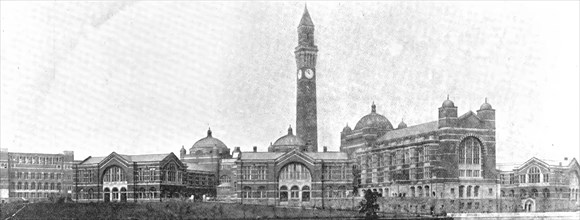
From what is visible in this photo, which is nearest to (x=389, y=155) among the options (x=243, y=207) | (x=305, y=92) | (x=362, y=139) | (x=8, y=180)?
(x=362, y=139)

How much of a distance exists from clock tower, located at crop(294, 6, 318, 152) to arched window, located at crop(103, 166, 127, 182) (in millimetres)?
28981

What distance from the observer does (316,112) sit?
124m

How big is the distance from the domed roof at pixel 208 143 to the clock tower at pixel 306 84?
12742 millimetres

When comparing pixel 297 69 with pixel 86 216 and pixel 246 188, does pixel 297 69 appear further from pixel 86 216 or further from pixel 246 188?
pixel 86 216

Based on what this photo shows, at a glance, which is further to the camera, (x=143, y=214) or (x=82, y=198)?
(x=82, y=198)

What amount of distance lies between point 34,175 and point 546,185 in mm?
77026

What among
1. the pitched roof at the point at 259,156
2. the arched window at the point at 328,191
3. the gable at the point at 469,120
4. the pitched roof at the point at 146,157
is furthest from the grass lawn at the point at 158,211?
the gable at the point at 469,120

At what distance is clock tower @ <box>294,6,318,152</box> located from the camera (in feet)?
400

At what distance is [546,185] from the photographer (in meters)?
105

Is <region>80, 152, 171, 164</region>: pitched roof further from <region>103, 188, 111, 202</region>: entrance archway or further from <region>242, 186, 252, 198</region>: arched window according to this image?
<region>242, 186, 252, 198</region>: arched window

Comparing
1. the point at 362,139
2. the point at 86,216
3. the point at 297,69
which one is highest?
the point at 297,69

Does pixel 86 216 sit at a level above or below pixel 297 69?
below

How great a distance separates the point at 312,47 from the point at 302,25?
371 centimetres

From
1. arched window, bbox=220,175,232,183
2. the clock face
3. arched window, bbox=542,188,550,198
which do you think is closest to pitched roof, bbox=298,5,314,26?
the clock face
